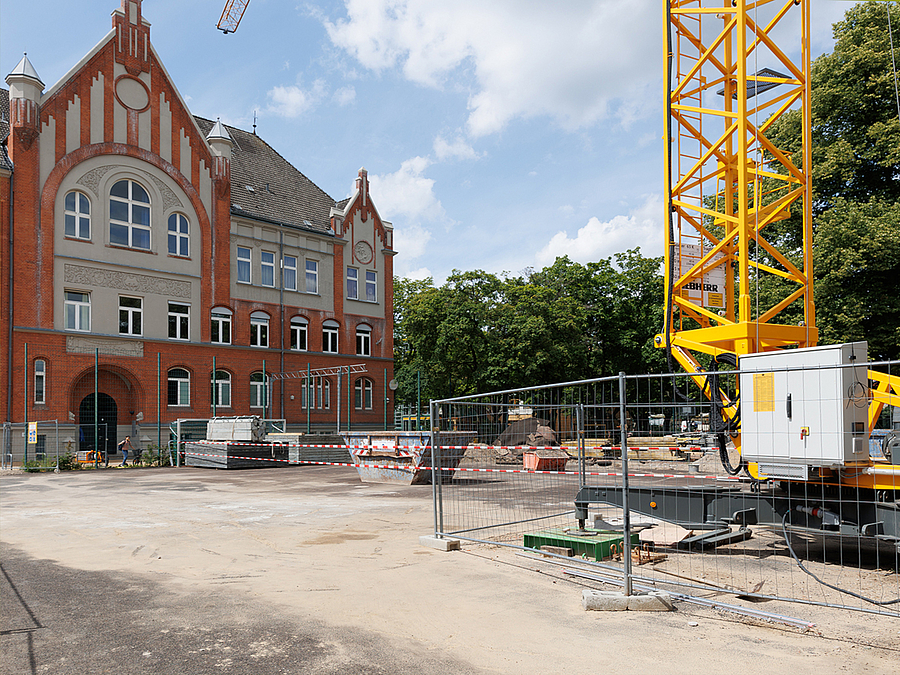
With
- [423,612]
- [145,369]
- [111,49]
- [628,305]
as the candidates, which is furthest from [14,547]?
[628,305]

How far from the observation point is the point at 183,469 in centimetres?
2750

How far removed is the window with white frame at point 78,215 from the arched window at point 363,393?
17032mm

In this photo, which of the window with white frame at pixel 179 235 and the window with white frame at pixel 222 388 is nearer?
the window with white frame at pixel 179 235

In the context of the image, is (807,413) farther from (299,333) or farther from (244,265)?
(299,333)

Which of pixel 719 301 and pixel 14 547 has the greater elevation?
pixel 719 301

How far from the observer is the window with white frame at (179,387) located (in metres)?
34.1

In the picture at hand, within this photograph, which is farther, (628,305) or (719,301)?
(628,305)

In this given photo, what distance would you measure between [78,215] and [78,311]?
435 cm

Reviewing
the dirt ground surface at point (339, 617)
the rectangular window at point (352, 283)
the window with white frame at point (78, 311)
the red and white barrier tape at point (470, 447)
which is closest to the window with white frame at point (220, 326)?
the window with white frame at point (78, 311)

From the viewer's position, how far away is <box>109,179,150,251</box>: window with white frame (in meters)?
33.0

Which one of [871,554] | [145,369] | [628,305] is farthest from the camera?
[628,305]

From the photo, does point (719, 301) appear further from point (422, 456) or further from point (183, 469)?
point (183, 469)

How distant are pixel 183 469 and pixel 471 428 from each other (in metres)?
19.3

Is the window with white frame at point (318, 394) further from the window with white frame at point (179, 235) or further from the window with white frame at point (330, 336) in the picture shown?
the window with white frame at point (179, 235)
